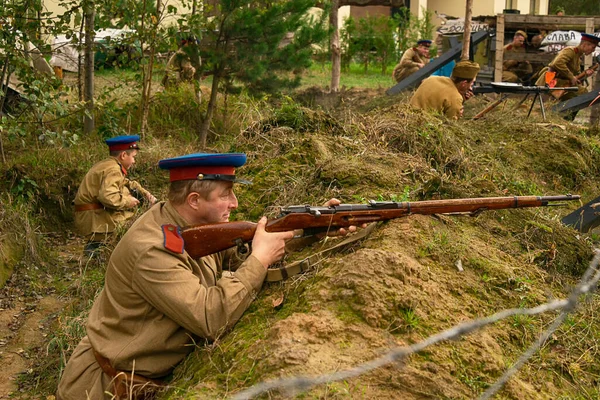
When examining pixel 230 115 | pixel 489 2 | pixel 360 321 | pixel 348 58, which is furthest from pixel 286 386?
pixel 489 2

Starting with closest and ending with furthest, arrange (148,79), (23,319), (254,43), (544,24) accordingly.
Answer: (23,319), (148,79), (254,43), (544,24)

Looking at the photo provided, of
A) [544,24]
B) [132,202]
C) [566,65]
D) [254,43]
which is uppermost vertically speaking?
[544,24]

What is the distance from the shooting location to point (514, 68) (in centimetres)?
1931

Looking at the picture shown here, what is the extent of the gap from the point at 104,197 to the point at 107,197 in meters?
0.03

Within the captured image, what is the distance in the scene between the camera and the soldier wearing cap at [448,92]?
31.1 feet

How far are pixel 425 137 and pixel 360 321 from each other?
366 cm

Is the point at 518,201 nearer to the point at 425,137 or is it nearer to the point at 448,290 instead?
the point at 448,290

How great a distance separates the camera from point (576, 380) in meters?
3.55

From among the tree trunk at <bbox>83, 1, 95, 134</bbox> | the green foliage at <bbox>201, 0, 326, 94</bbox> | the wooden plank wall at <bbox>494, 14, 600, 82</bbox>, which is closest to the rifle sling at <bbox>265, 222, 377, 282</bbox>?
the tree trunk at <bbox>83, 1, 95, 134</bbox>

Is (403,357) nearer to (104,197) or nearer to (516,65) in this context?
(104,197)

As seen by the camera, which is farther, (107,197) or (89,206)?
(89,206)

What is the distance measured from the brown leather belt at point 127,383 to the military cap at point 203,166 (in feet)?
3.30

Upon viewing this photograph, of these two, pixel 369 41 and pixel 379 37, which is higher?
pixel 379 37

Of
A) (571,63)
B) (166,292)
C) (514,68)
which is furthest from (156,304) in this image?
(514,68)
